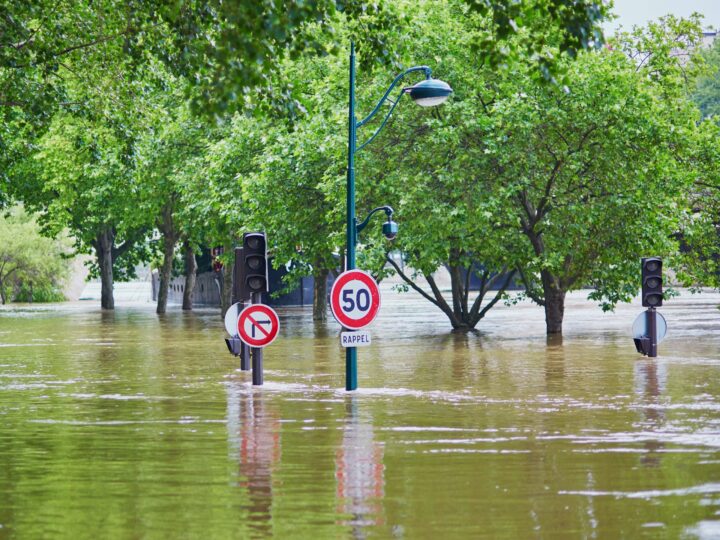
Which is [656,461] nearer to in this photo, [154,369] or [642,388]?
[642,388]

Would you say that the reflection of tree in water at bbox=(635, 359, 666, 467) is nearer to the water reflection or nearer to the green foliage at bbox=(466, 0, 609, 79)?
the water reflection

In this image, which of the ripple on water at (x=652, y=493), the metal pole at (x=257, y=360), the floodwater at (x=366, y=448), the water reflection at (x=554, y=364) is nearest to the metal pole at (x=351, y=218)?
the floodwater at (x=366, y=448)

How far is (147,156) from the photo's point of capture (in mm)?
53281

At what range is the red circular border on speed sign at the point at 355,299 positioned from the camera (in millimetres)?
18875

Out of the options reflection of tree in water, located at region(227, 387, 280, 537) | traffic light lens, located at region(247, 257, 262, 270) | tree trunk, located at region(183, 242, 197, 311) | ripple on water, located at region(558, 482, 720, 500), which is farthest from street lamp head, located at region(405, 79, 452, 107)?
tree trunk, located at region(183, 242, 197, 311)

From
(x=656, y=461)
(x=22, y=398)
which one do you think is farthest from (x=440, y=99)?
(x=656, y=461)

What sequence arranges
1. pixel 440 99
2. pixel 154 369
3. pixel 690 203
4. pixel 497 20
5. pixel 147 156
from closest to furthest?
pixel 497 20 → pixel 440 99 → pixel 154 369 → pixel 690 203 → pixel 147 156

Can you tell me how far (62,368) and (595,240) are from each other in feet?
52.4

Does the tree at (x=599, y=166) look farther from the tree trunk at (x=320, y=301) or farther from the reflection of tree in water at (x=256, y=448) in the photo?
the reflection of tree in water at (x=256, y=448)

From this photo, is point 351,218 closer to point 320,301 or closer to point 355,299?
point 355,299

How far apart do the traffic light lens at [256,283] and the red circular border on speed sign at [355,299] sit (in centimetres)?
236

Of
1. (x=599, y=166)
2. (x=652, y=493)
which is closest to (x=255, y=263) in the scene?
(x=652, y=493)

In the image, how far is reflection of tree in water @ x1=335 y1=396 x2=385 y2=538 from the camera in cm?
905

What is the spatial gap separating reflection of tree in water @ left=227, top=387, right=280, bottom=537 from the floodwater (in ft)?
0.10
